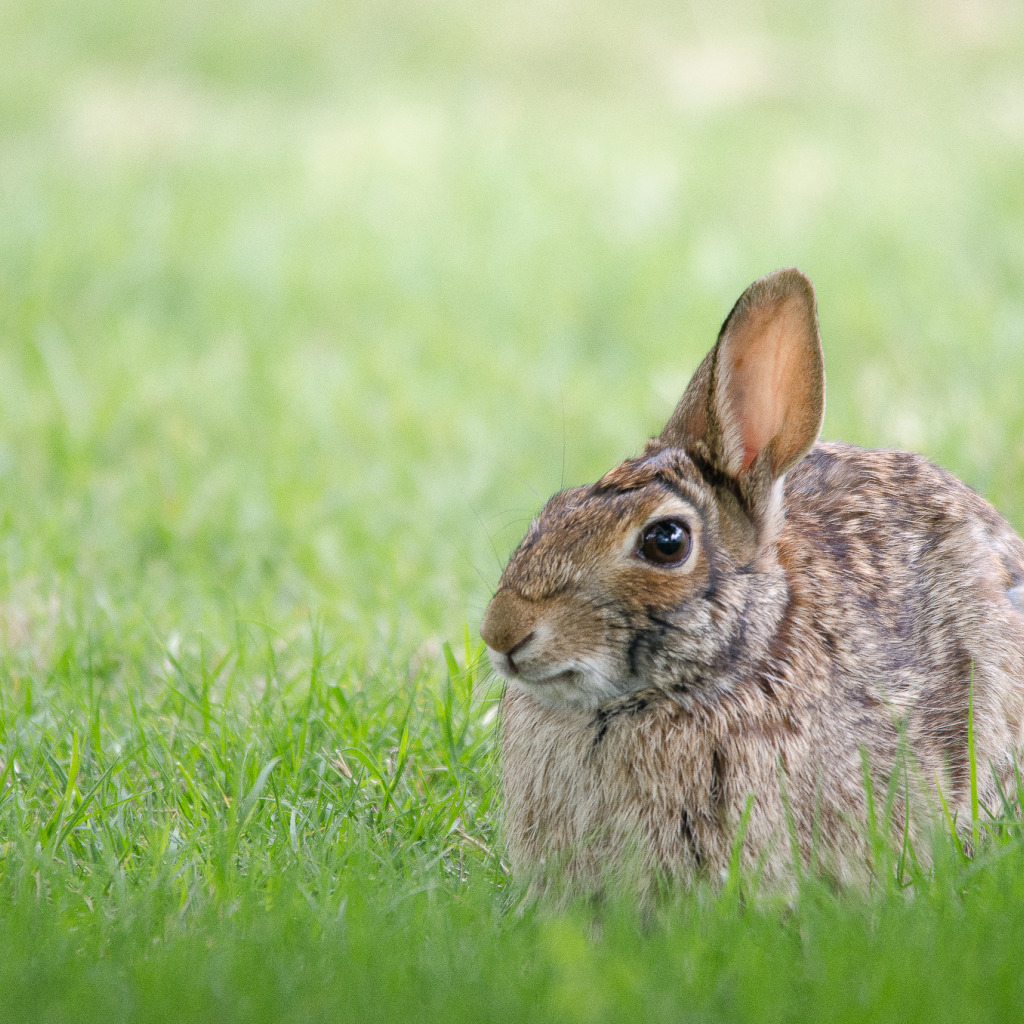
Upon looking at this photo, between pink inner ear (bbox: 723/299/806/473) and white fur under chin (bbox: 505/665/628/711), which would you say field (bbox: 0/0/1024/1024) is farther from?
pink inner ear (bbox: 723/299/806/473)

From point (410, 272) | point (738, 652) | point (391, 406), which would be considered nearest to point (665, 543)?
point (738, 652)

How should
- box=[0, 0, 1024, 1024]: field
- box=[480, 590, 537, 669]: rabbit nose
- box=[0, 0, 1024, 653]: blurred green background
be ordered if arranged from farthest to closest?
box=[0, 0, 1024, 653]: blurred green background → box=[480, 590, 537, 669]: rabbit nose → box=[0, 0, 1024, 1024]: field

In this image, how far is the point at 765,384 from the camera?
2.67 metres

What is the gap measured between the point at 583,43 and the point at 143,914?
42.7 ft

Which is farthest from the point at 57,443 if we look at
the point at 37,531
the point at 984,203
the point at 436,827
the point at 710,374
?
the point at 984,203

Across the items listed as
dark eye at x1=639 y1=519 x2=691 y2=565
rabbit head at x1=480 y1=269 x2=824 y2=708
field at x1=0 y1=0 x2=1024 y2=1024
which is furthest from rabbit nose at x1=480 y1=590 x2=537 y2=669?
field at x1=0 y1=0 x2=1024 y2=1024

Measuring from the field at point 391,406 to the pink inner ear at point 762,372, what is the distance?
0.80 meters

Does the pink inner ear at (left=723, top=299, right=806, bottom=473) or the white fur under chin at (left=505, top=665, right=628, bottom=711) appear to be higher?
the pink inner ear at (left=723, top=299, right=806, bottom=473)

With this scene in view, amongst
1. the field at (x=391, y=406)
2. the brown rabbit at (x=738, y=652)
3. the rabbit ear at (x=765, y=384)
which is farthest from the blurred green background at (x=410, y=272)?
the rabbit ear at (x=765, y=384)

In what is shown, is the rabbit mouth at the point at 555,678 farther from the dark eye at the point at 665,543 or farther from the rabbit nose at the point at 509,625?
the dark eye at the point at 665,543

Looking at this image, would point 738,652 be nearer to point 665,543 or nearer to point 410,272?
point 665,543

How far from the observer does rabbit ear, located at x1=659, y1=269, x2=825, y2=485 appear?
262 cm

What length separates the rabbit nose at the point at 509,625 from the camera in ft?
7.86

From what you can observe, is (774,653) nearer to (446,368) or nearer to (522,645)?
(522,645)
